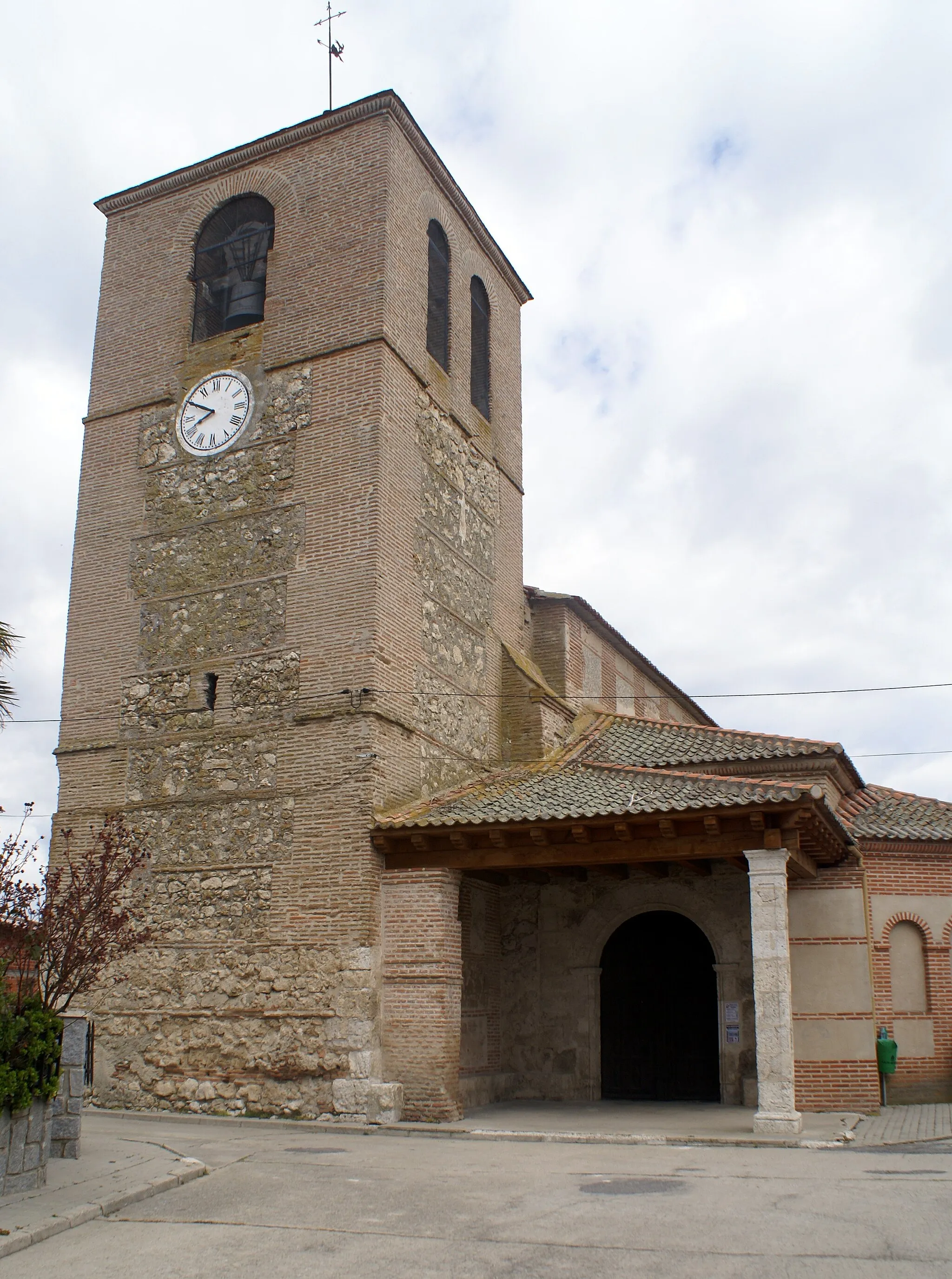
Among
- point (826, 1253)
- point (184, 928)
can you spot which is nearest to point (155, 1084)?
point (184, 928)

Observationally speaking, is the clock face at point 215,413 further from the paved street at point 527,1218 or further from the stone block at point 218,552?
the paved street at point 527,1218

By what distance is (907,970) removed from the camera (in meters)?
15.1

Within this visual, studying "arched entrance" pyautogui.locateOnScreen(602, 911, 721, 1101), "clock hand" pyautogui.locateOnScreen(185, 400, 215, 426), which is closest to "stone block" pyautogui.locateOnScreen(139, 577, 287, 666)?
"clock hand" pyautogui.locateOnScreen(185, 400, 215, 426)

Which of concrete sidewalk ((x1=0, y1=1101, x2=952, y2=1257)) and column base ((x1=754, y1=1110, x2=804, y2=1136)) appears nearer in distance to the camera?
concrete sidewalk ((x1=0, y1=1101, x2=952, y2=1257))

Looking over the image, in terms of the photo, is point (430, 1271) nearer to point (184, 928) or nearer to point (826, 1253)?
point (826, 1253)

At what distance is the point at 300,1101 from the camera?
12.1 m

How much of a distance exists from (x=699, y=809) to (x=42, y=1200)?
6693 millimetres

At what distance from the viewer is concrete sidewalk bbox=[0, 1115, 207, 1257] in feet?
23.3

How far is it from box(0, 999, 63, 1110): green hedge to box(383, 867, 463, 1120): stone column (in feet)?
14.6

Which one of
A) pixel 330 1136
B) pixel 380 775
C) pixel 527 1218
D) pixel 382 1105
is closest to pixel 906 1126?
pixel 382 1105

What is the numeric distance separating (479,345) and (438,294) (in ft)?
4.95

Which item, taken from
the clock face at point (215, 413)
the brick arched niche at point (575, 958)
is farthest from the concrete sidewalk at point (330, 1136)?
→ the clock face at point (215, 413)

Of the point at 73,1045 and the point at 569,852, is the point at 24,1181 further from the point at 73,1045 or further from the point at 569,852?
the point at 569,852

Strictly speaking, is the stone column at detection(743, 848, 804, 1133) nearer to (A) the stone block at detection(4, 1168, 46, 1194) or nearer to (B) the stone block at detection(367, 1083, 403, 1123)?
(B) the stone block at detection(367, 1083, 403, 1123)
